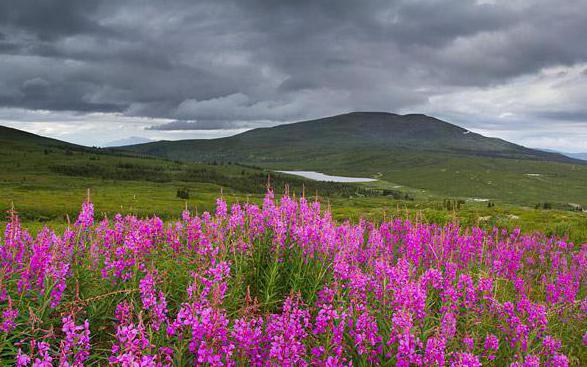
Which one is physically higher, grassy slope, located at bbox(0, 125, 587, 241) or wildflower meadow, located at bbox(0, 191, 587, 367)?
wildflower meadow, located at bbox(0, 191, 587, 367)

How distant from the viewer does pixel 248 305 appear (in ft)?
18.0

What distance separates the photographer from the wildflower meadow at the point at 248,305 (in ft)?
15.4

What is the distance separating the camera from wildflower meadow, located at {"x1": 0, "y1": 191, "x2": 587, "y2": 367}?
15.4ft

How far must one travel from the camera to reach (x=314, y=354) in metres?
5.41

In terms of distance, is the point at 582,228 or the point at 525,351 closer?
the point at 525,351

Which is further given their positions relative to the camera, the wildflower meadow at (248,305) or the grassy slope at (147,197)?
the grassy slope at (147,197)

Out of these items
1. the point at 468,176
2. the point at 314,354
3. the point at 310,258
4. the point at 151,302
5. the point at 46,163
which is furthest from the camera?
the point at 468,176

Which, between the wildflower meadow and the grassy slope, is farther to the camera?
the grassy slope

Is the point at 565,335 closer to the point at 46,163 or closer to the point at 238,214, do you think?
the point at 238,214

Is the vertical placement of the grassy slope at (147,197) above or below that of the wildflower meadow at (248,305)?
below

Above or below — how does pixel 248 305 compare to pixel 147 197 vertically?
above

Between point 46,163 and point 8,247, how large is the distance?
165 meters

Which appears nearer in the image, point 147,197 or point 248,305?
point 248,305

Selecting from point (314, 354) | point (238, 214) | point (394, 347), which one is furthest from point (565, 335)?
point (238, 214)
